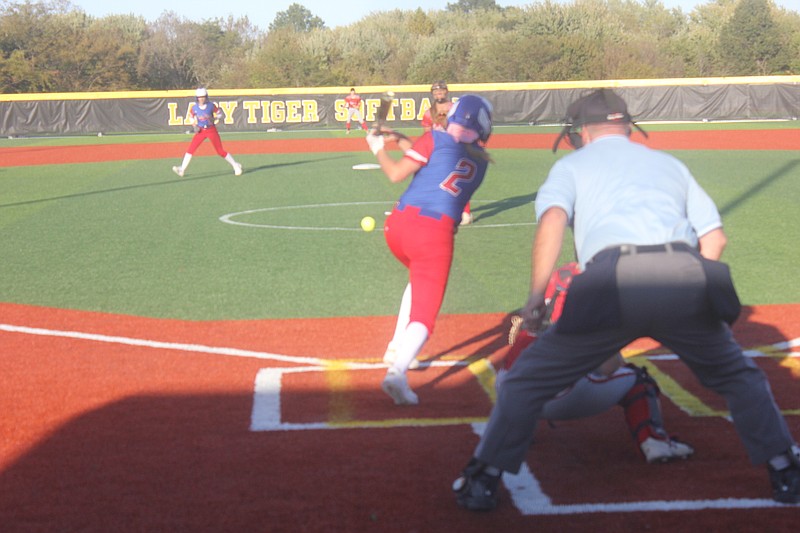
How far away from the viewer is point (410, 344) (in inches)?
252

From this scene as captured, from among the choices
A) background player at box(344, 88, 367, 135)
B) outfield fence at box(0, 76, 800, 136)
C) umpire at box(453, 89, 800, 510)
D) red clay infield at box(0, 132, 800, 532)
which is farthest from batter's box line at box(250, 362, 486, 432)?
outfield fence at box(0, 76, 800, 136)

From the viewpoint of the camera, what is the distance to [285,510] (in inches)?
187

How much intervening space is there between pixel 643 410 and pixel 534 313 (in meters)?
1.30

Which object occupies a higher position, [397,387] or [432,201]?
[432,201]

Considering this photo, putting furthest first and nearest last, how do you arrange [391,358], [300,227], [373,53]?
[373,53], [300,227], [391,358]

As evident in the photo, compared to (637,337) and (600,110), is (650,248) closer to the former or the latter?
(637,337)

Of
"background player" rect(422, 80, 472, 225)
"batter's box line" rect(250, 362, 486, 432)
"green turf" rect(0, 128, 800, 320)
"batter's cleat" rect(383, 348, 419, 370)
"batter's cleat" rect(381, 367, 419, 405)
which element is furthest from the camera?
"background player" rect(422, 80, 472, 225)

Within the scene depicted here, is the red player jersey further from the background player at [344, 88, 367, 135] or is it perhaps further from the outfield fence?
the outfield fence

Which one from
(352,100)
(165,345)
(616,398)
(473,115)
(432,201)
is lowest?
(352,100)

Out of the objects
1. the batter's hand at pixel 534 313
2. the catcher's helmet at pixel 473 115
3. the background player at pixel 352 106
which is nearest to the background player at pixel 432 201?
the catcher's helmet at pixel 473 115

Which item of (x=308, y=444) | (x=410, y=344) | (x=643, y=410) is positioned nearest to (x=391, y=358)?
(x=410, y=344)

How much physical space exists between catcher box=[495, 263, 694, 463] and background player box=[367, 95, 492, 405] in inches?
38.1

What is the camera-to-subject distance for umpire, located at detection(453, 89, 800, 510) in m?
4.32

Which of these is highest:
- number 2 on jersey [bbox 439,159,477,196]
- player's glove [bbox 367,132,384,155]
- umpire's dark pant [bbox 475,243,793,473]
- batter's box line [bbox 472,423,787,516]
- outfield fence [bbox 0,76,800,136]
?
player's glove [bbox 367,132,384,155]
